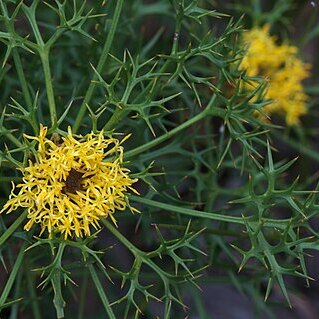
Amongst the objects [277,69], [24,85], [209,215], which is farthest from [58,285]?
[277,69]

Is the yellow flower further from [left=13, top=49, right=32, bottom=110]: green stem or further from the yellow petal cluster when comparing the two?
Answer: the yellow petal cluster

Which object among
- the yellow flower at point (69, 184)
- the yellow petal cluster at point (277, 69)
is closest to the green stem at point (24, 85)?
the yellow flower at point (69, 184)

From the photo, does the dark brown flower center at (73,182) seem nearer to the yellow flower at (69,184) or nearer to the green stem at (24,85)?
the yellow flower at (69,184)

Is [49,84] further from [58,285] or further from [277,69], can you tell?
[277,69]

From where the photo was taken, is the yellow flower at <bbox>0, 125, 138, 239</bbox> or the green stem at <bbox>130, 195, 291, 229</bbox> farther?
the green stem at <bbox>130, 195, 291, 229</bbox>

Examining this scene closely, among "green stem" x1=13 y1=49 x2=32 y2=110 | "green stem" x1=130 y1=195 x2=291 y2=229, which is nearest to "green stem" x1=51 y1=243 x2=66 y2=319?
"green stem" x1=130 y1=195 x2=291 y2=229

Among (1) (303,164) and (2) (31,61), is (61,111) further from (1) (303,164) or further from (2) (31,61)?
(1) (303,164)

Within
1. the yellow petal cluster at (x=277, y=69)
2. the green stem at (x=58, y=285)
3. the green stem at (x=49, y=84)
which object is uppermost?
the green stem at (x=49, y=84)

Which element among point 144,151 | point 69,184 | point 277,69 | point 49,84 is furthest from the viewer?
point 277,69

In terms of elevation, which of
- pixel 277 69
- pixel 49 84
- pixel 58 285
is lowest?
pixel 58 285
